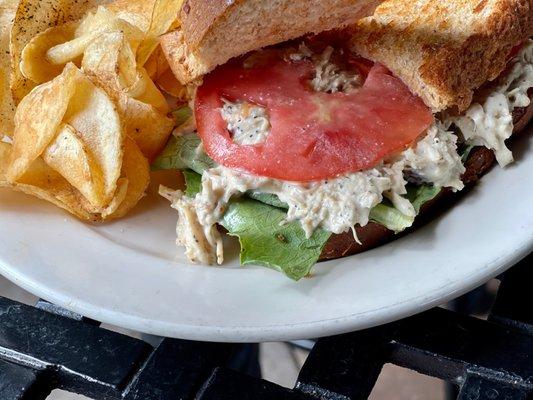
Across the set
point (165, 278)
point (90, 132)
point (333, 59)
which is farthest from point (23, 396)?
point (333, 59)

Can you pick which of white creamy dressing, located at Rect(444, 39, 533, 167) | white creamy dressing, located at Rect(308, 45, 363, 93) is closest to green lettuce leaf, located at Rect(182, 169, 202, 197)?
white creamy dressing, located at Rect(308, 45, 363, 93)

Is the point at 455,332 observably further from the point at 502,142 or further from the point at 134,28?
the point at 134,28

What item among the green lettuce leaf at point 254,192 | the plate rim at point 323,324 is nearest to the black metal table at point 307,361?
the plate rim at point 323,324

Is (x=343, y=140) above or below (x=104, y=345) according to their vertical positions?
above

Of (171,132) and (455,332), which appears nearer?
(455,332)

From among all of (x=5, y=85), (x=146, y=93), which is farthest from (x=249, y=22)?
(x=5, y=85)

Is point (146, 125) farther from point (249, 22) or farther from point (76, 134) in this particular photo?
point (249, 22)
